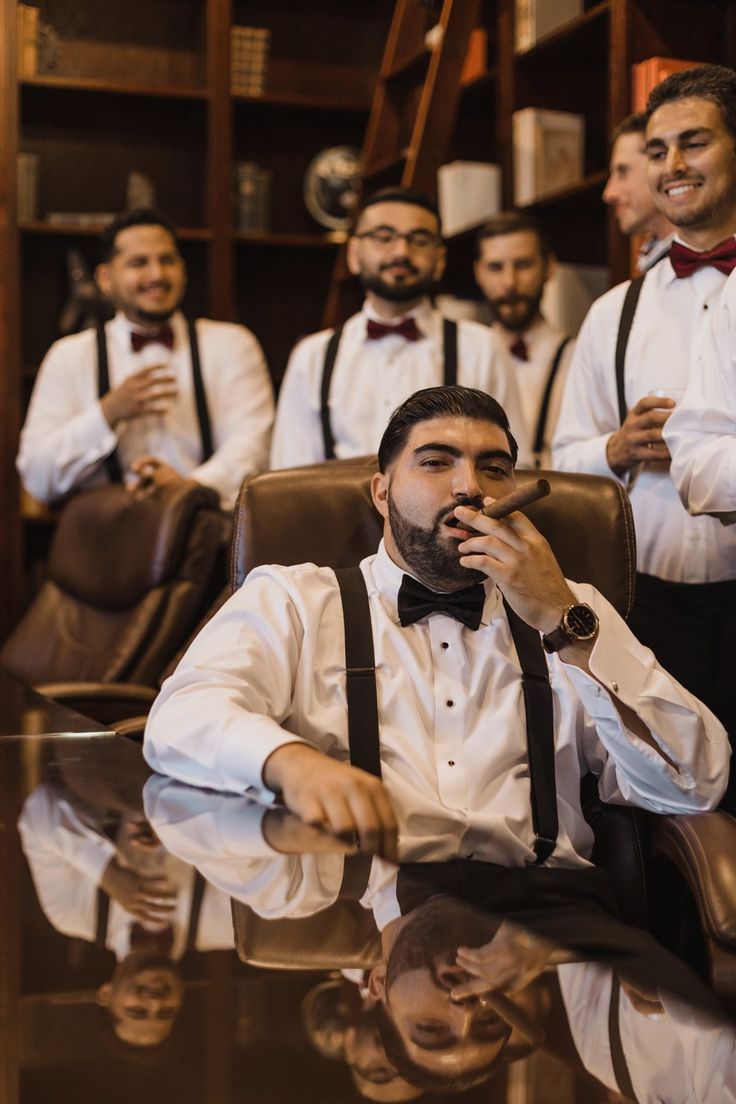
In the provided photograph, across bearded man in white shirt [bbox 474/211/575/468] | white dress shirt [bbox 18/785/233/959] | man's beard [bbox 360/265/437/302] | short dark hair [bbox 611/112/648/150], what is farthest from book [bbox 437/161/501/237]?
white dress shirt [bbox 18/785/233/959]

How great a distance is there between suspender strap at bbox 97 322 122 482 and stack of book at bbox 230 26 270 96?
134 centimetres

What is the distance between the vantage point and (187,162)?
537 centimetres

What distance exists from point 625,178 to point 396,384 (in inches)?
31.7

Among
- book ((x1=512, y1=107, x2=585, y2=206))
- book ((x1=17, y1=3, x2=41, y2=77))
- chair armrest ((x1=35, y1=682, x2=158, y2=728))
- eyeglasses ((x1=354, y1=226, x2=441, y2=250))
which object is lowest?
chair armrest ((x1=35, y1=682, x2=158, y2=728))

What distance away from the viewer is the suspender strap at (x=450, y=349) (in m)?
3.61

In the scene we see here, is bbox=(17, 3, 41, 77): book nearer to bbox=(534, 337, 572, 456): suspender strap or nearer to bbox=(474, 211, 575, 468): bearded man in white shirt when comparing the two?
bbox=(474, 211, 575, 468): bearded man in white shirt

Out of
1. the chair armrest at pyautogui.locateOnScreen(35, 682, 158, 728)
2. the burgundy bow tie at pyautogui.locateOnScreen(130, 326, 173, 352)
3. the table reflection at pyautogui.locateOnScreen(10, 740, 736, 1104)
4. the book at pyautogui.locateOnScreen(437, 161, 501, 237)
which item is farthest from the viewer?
the book at pyautogui.locateOnScreen(437, 161, 501, 237)

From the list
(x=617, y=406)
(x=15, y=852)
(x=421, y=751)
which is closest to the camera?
(x=15, y=852)

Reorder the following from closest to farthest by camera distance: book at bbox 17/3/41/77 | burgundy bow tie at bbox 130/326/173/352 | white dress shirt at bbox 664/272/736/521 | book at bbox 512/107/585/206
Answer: white dress shirt at bbox 664/272/736/521, book at bbox 512/107/585/206, burgundy bow tie at bbox 130/326/173/352, book at bbox 17/3/41/77

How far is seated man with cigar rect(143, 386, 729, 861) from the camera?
1824 mm

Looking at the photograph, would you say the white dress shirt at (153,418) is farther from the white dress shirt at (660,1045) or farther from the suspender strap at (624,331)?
the white dress shirt at (660,1045)

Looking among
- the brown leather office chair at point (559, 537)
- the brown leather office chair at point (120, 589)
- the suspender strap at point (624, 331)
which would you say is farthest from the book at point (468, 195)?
the brown leather office chair at point (559, 537)

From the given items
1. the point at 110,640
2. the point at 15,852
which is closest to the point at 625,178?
the point at 110,640

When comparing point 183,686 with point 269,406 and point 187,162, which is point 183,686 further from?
point 187,162
